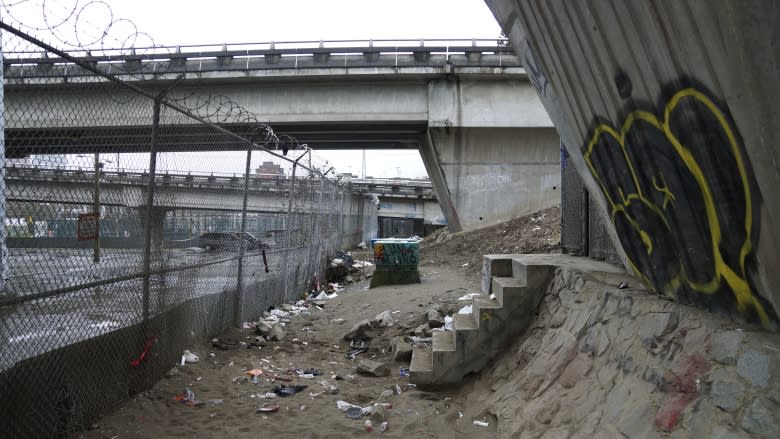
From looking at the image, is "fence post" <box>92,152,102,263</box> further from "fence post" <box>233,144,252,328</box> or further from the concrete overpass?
the concrete overpass

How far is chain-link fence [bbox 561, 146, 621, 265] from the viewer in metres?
6.06

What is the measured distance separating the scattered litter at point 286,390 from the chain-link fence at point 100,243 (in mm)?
1125

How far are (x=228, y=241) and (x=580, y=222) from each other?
478 cm

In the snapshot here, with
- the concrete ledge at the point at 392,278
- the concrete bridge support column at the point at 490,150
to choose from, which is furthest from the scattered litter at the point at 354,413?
the concrete bridge support column at the point at 490,150

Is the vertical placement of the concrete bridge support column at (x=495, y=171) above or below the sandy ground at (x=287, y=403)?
above

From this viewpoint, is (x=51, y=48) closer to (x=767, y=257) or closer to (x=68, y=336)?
(x=68, y=336)

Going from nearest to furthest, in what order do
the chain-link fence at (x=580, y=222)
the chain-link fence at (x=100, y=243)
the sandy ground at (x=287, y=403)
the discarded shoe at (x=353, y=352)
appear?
1. the chain-link fence at (x=100, y=243)
2. the sandy ground at (x=287, y=403)
3. the chain-link fence at (x=580, y=222)
4. the discarded shoe at (x=353, y=352)

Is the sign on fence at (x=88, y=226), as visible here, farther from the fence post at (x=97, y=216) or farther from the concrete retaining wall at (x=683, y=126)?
the concrete retaining wall at (x=683, y=126)

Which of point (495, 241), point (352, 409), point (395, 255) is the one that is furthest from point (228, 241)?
point (495, 241)

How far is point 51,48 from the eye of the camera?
3.29 metres

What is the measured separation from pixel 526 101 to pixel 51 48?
19.5m

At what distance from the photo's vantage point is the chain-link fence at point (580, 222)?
19.9ft

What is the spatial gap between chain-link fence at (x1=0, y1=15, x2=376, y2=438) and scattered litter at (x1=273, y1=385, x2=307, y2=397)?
1125 millimetres

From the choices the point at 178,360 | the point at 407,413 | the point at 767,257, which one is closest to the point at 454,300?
the point at 407,413
